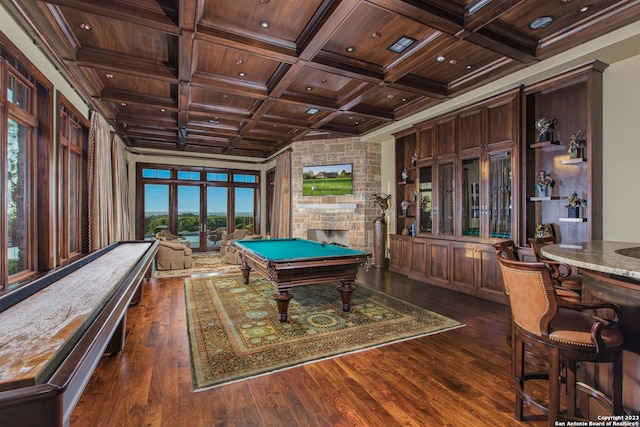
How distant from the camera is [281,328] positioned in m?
3.53

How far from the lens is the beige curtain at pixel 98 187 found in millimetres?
5070

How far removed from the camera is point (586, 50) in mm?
3479

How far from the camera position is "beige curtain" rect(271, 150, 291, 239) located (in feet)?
28.4

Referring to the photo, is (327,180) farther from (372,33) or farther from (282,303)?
(282,303)

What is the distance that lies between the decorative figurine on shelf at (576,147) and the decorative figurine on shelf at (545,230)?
928mm

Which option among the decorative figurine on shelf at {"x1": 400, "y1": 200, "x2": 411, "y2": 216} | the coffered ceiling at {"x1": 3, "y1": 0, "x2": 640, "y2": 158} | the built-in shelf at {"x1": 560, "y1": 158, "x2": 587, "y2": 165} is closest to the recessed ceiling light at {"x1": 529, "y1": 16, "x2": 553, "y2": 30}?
the coffered ceiling at {"x1": 3, "y1": 0, "x2": 640, "y2": 158}

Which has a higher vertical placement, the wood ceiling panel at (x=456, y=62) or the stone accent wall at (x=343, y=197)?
the wood ceiling panel at (x=456, y=62)

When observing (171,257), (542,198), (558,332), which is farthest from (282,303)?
(171,257)

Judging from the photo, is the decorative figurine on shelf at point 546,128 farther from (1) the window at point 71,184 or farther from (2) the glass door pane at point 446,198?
(1) the window at point 71,184

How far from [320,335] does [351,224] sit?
4.67m

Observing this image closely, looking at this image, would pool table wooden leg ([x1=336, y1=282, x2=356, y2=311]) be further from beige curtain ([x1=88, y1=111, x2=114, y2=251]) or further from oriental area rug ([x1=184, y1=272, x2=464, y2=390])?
beige curtain ([x1=88, y1=111, x2=114, y2=251])

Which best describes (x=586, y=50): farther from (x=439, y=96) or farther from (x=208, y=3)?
(x=208, y=3)

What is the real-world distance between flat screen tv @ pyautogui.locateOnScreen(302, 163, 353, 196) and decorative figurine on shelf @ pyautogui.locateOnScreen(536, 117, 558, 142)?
4.22 m

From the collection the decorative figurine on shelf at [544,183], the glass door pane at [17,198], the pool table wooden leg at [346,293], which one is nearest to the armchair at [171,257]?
the glass door pane at [17,198]
